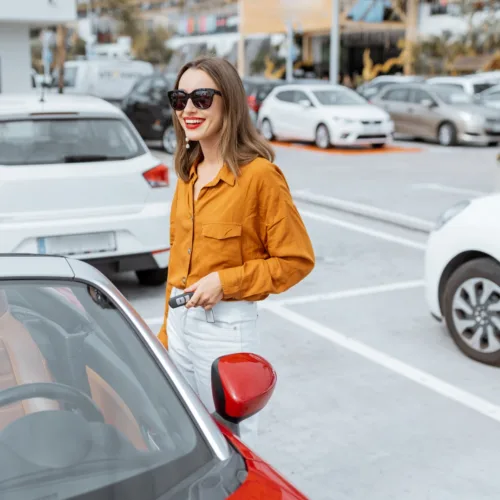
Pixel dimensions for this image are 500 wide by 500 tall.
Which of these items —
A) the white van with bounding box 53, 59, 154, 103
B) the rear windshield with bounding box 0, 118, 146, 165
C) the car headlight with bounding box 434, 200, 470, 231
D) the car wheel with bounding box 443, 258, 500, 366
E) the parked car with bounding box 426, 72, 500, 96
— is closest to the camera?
the car wheel with bounding box 443, 258, 500, 366

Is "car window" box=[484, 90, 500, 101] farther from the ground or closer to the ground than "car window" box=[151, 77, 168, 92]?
closer to the ground

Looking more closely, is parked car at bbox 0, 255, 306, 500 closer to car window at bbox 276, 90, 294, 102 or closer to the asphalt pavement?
the asphalt pavement

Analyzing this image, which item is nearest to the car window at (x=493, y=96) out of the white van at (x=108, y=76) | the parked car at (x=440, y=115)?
the parked car at (x=440, y=115)

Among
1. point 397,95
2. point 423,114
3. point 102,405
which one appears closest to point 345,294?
point 102,405

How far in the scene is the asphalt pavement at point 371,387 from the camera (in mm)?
3877

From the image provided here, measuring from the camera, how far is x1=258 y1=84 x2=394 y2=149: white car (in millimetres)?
18562

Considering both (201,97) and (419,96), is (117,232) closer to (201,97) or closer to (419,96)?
(201,97)

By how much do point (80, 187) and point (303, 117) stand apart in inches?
553

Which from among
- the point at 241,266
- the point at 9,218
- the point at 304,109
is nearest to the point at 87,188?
the point at 9,218

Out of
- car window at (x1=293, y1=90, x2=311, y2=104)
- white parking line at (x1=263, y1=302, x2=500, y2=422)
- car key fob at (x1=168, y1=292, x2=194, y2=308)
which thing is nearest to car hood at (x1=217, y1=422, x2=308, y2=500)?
car key fob at (x1=168, y1=292, x2=194, y2=308)

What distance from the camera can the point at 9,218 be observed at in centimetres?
579

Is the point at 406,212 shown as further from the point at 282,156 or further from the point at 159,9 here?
the point at 159,9

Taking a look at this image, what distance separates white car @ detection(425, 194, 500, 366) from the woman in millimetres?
2534

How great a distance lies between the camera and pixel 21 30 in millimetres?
20500
